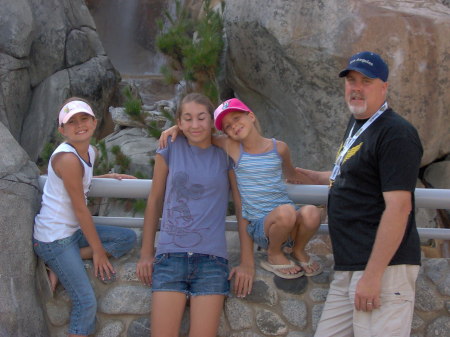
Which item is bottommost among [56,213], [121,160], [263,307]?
[121,160]

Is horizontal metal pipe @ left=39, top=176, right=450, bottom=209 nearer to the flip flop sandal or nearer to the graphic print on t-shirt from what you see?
the graphic print on t-shirt

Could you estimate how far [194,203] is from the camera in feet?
8.73

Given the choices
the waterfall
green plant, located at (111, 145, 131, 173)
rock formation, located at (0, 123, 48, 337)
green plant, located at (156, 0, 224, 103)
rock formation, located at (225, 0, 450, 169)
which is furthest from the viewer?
the waterfall

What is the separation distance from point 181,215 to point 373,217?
0.86 m

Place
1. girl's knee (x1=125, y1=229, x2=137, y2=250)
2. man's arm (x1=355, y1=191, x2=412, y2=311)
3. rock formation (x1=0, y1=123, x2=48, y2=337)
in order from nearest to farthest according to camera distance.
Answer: man's arm (x1=355, y1=191, x2=412, y2=311)
rock formation (x1=0, y1=123, x2=48, y2=337)
girl's knee (x1=125, y1=229, x2=137, y2=250)

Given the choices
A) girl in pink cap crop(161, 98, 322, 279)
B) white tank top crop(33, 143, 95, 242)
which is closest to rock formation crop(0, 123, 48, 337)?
white tank top crop(33, 143, 95, 242)

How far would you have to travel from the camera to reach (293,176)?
9.72 feet

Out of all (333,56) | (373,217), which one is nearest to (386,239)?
(373,217)

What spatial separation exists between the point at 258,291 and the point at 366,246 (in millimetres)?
614

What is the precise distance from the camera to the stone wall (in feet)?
8.71

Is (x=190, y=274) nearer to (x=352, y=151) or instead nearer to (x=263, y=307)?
(x=263, y=307)

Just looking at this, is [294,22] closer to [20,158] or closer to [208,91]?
[208,91]

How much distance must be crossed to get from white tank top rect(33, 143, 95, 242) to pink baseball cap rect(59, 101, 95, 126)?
124 mm

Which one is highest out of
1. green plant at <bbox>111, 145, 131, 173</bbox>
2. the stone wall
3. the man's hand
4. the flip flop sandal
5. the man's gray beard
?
the man's gray beard
